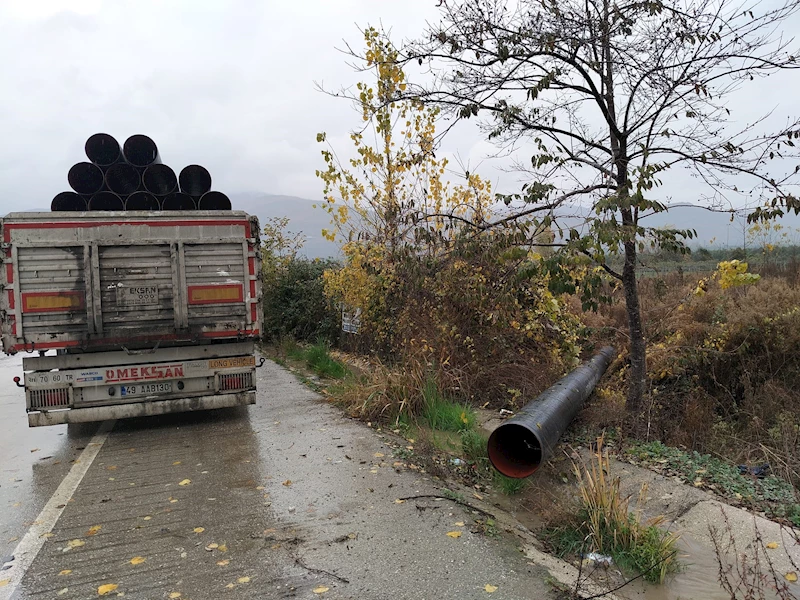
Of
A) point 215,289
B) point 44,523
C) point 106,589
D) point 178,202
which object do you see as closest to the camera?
point 106,589

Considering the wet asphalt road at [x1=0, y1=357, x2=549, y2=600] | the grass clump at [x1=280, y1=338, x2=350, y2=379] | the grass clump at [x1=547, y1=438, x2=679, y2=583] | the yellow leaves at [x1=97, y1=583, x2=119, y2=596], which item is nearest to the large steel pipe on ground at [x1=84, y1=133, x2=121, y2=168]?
the wet asphalt road at [x1=0, y1=357, x2=549, y2=600]

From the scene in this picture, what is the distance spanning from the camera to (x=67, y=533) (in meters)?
4.64

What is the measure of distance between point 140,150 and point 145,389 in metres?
3.85

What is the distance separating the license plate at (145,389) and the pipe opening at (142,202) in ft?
9.40

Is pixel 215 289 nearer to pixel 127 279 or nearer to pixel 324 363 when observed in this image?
pixel 127 279

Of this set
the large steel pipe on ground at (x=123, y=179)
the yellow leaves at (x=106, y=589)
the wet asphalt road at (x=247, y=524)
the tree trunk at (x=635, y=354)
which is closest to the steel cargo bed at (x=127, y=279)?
the wet asphalt road at (x=247, y=524)

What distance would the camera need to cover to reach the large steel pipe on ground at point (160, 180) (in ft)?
29.5

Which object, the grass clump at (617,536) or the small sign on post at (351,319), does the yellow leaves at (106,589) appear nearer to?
the grass clump at (617,536)

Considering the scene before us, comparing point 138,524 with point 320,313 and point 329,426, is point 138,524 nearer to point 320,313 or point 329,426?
point 329,426

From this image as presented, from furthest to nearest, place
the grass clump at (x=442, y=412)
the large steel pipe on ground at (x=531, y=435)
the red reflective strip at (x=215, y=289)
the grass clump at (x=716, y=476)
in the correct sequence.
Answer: the red reflective strip at (x=215, y=289), the grass clump at (x=442, y=412), the large steel pipe on ground at (x=531, y=435), the grass clump at (x=716, y=476)

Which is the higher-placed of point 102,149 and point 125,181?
point 102,149

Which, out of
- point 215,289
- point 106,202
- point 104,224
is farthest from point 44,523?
point 106,202

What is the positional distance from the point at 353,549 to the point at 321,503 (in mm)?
935

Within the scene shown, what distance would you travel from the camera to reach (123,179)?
9.09m
